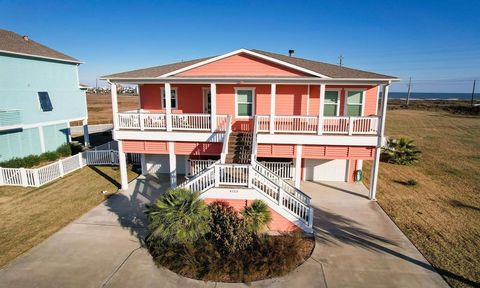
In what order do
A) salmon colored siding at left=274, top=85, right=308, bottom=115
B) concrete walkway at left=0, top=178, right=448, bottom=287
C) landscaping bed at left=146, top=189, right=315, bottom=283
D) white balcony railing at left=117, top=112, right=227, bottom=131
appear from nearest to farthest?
concrete walkway at left=0, top=178, right=448, bottom=287
landscaping bed at left=146, top=189, right=315, bottom=283
white balcony railing at left=117, top=112, right=227, bottom=131
salmon colored siding at left=274, top=85, right=308, bottom=115

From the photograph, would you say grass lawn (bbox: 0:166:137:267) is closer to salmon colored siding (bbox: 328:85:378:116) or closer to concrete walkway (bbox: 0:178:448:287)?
concrete walkway (bbox: 0:178:448:287)

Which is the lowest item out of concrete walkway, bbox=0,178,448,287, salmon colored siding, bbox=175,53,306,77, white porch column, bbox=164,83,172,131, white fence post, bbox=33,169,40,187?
concrete walkway, bbox=0,178,448,287

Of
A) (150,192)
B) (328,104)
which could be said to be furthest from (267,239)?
(328,104)

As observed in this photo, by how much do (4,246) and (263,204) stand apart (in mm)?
8797

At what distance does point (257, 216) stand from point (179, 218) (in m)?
2.57

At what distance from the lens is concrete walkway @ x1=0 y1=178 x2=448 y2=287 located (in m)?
7.20

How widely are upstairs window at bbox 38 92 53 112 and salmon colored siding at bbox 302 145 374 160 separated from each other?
59.4 ft

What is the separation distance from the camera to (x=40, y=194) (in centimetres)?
1321

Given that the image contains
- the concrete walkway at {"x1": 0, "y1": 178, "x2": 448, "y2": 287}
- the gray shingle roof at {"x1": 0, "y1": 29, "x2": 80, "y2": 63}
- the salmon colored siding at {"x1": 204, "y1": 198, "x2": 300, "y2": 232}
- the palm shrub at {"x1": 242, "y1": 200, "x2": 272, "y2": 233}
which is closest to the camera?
the concrete walkway at {"x1": 0, "y1": 178, "x2": 448, "y2": 287}

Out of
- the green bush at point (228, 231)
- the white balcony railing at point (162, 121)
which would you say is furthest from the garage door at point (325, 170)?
the green bush at point (228, 231)

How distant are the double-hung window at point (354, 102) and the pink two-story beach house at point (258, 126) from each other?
0.17 ft

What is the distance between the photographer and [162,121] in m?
13.3

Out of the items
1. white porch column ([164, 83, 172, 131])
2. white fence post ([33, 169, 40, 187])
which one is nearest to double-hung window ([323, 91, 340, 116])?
white porch column ([164, 83, 172, 131])

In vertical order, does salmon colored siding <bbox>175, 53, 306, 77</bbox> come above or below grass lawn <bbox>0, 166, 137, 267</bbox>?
above
